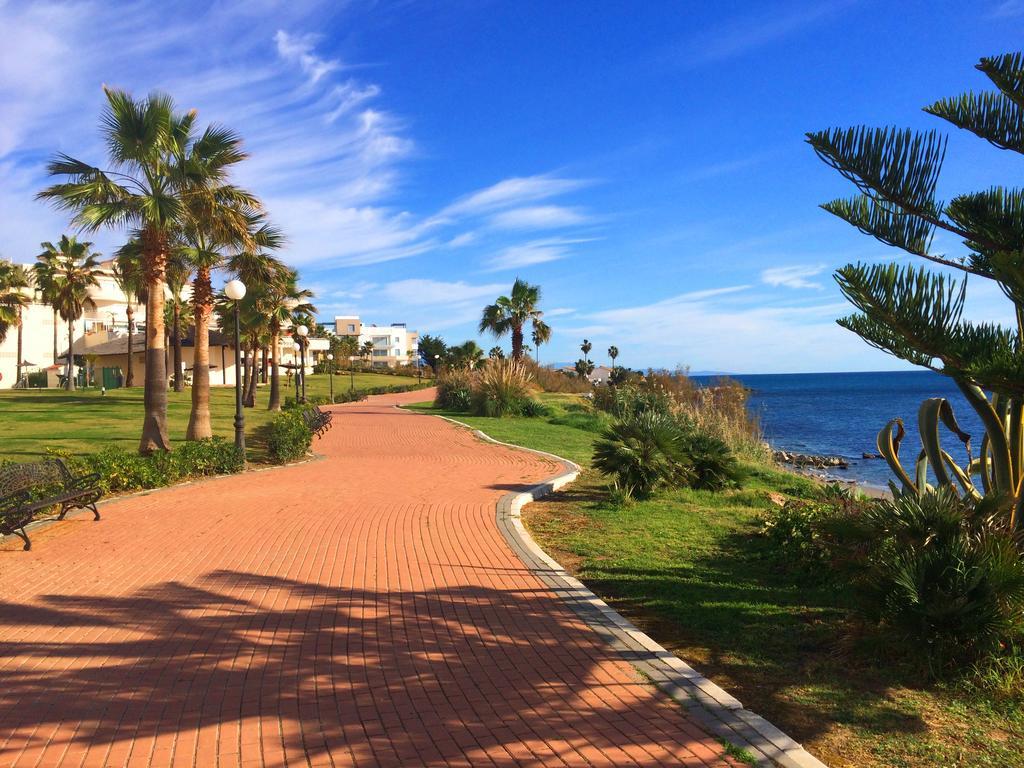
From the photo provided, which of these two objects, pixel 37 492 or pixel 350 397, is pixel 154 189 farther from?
pixel 350 397

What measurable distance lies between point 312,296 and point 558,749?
116 ft

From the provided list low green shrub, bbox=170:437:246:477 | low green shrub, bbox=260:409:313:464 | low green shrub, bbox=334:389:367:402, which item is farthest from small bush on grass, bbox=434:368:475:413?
low green shrub, bbox=170:437:246:477

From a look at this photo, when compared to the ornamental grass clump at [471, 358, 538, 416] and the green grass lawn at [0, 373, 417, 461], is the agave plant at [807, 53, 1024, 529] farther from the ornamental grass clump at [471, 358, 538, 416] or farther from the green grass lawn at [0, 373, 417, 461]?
the ornamental grass clump at [471, 358, 538, 416]

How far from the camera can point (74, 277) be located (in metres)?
43.0

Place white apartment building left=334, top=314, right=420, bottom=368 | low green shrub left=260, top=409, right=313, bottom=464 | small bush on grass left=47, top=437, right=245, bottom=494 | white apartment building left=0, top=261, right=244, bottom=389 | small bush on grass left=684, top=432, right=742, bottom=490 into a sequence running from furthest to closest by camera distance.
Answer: white apartment building left=334, top=314, right=420, bottom=368
white apartment building left=0, top=261, right=244, bottom=389
low green shrub left=260, top=409, right=313, bottom=464
small bush on grass left=684, top=432, right=742, bottom=490
small bush on grass left=47, top=437, right=245, bottom=494

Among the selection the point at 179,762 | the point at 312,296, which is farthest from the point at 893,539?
the point at 312,296

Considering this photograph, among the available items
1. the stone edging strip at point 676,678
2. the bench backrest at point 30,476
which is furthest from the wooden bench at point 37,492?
the stone edging strip at point 676,678

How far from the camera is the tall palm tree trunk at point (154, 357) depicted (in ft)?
50.4

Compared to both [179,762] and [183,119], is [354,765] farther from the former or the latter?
[183,119]

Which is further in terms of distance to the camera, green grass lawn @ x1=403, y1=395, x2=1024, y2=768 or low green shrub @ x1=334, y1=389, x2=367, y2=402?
low green shrub @ x1=334, y1=389, x2=367, y2=402

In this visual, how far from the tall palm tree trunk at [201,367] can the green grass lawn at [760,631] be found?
10499mm

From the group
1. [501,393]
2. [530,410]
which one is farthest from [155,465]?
[530,410]

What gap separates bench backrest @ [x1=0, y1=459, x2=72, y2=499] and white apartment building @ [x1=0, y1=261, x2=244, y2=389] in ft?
132

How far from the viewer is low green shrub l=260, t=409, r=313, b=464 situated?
53.1 ft
